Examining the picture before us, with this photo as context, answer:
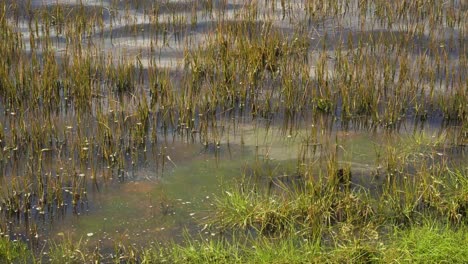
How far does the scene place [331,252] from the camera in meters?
4.82

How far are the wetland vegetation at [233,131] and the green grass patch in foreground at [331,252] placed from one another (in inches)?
0.5

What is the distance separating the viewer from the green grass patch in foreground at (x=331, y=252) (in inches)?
187

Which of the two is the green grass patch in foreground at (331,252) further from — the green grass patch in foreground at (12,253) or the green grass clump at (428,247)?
the green grass patch in foreground at (12,253)

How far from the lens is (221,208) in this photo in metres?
5.30

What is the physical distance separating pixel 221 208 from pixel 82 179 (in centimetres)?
98

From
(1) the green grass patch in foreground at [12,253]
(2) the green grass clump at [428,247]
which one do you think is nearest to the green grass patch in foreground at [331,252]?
(2) the green grass clump at [428,247]

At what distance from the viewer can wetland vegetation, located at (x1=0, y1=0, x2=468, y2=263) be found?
Result: 5047 millimetres

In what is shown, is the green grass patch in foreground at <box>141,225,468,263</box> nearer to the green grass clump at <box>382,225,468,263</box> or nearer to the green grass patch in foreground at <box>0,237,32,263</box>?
the green grass clump at <box>382,225,468,263</box>

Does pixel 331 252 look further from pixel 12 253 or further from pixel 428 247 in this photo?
pixel 12 253

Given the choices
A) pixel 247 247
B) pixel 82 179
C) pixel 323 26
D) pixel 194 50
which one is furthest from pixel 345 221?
pixel 323 26

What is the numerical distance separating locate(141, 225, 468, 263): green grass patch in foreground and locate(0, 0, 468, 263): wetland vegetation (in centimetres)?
1

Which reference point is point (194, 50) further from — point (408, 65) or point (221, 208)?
point (221, 208)

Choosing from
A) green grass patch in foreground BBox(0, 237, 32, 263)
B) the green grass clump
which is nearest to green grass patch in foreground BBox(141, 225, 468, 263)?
the green grass clump

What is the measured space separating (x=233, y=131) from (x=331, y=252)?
178cm
